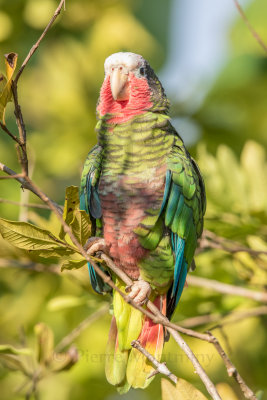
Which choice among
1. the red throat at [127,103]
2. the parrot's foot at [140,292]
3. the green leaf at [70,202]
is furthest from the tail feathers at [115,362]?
the red throat at [127,103]

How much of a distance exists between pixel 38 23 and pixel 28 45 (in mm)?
271

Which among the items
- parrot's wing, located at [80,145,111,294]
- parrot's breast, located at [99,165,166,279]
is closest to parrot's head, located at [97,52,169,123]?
parrot's wing, located at [80,145,111,294]

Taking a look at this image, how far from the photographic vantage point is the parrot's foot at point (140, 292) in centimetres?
255

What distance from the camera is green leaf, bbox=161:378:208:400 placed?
1.93 metres

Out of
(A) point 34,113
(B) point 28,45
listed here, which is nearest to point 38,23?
(B) point 28,45

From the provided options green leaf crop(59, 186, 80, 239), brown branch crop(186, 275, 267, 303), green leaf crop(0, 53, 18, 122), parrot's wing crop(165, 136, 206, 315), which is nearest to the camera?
green leaf crop(0, 53, 18, 122)

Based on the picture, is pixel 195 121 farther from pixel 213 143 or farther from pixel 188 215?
pixel 188 215

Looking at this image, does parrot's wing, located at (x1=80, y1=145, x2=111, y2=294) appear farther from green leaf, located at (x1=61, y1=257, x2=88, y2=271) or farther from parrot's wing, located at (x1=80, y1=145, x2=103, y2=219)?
green leaf, located at (x1=61, y1=257, x2=88, y2=271)

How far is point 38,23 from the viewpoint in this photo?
12.7 feet

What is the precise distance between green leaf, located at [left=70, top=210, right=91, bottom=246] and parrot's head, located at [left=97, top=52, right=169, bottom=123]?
804 mm

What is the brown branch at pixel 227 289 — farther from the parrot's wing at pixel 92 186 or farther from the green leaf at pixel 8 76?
the green leaf at pixel 8 76

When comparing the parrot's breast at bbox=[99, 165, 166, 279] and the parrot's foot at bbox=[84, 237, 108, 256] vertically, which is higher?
the parrot's breast at bbox=[99, 165, 166, 279]

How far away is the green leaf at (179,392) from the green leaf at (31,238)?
1.86 feet

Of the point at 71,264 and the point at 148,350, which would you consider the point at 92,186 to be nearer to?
the point at 71,264
